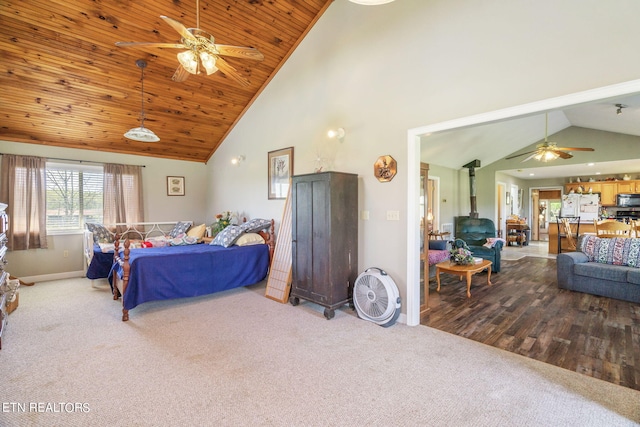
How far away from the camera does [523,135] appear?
7223mm

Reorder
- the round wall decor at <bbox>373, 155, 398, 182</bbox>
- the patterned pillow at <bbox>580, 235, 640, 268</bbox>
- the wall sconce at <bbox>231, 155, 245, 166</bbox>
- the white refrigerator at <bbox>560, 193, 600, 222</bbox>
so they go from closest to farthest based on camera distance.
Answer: the round wall decor at <bbox>373, 155, 398, 182</bbox> < the patterned pillow at <bbox>580, 235, 640, 268</bbox> < the wall sconce at <bbox>231, 155, 245, 166</bbox> < the white refrigerator at <bbox>560, 193, 600, 222</bbox>

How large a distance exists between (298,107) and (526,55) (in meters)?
2.96

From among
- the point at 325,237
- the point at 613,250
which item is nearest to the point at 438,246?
the point at 613,250

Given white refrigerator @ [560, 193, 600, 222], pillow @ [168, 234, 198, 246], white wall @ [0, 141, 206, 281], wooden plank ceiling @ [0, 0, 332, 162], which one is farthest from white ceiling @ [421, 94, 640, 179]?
white wall @ [0, 141, 206, 281]

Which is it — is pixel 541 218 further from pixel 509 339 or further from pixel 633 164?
pixel 509 339

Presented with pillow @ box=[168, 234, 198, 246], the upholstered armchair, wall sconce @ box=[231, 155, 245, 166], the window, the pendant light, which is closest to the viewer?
the pendant light

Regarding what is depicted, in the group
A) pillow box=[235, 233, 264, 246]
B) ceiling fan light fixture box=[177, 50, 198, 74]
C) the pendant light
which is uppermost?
ceiling fan light fixture box=[177, 50, 198, 74]

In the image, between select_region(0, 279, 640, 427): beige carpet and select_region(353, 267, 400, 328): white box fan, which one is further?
select_region(353, 267, 400, 328): white box fan

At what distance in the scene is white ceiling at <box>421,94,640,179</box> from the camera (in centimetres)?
529

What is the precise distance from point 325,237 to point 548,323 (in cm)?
258

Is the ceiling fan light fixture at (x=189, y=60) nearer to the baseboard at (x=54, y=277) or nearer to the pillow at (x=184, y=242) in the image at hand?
the pillow at (x=184, y=242)

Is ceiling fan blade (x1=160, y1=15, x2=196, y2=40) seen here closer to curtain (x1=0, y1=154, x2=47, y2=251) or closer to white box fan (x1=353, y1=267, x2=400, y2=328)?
white box fan (x1=353, y1=267, x2=400, y2=328)

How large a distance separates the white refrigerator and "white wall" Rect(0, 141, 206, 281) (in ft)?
35.5

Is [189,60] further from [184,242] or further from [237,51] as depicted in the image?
[184,242]
